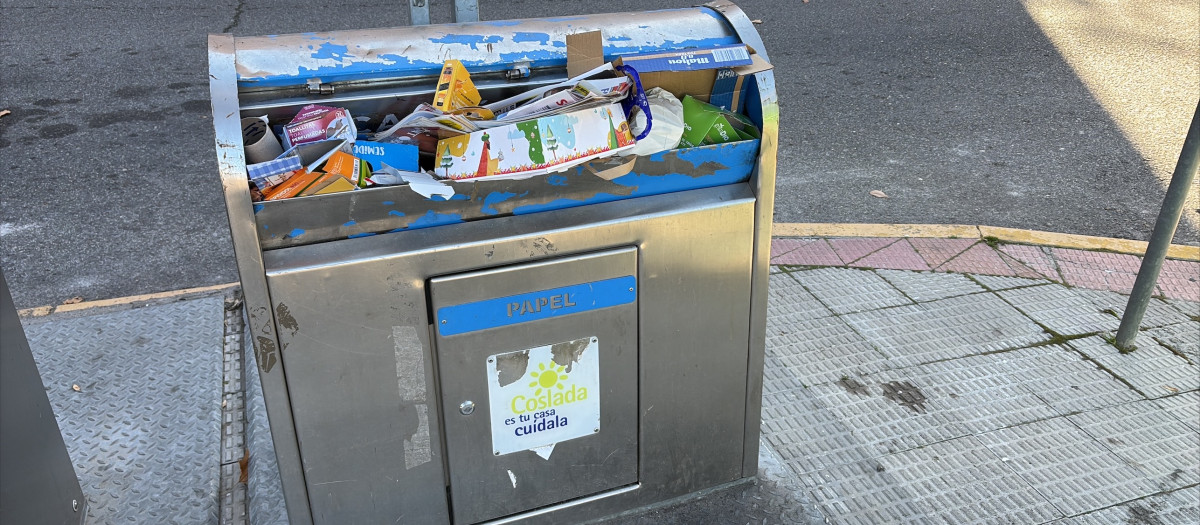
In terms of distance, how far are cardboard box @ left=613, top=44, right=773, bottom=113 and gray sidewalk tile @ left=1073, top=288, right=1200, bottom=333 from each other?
2.35 m

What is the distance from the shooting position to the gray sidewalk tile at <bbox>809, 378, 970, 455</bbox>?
2867mm

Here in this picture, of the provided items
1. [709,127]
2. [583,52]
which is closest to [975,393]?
[709,127]

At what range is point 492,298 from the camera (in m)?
1.98

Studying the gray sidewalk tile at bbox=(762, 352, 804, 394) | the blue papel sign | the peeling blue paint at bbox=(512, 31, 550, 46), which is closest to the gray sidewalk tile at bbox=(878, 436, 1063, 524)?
the gray sidewalk tile at bbox=(762, 352, 804, 394)

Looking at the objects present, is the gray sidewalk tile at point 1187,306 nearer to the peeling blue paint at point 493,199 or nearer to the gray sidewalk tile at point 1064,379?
the gray sidewalk tile at point 1064,379

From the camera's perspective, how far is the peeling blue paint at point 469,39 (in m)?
2.08

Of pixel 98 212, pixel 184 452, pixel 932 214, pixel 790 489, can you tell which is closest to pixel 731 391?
pixel 790 489

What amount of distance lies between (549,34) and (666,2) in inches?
226

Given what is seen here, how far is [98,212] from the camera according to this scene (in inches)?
175

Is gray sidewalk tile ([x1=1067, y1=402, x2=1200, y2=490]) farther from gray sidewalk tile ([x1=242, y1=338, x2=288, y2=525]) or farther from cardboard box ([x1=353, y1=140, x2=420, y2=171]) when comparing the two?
gray sidewalk tile ([x1=242, y1=338, x2=288, y2=525])

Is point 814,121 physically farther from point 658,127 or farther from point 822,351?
point 658,127

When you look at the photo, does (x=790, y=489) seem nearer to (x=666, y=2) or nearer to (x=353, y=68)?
(x=353, y=68)

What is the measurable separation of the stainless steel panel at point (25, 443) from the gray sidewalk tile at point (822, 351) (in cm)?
229

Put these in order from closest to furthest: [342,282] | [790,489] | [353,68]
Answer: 1. [342,282]
2. [353,68]
3. [790,489]
